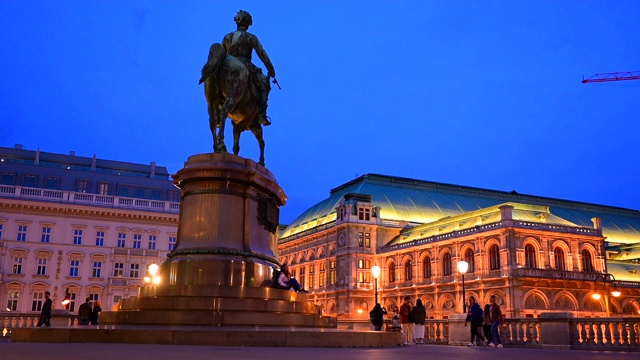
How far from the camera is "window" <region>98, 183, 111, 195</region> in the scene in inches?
2721

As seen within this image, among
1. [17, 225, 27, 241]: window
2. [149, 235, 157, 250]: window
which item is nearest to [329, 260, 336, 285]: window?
[149, 235, 157, 250]: window

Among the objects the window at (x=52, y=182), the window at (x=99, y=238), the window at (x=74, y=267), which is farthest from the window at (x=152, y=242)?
the window at (x=52, y=182)

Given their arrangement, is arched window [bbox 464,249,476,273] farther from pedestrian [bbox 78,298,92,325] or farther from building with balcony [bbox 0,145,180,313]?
pedestrian [bbox 78,298,92,325]

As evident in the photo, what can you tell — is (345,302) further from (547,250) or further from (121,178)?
(121,178)

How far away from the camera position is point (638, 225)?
324ft

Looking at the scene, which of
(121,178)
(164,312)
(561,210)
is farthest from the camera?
(561,210)

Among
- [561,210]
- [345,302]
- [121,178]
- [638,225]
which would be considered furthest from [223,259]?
[638,225]

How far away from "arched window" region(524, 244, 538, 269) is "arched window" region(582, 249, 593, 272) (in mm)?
6534

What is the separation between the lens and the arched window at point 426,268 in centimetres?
7181

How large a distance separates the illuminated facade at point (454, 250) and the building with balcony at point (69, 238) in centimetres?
2876

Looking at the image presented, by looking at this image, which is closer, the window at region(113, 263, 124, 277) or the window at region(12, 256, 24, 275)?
the window at region(12, 256, 24, 275)

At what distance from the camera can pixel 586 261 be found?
6425 centimetres

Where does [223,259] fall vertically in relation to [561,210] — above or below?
below

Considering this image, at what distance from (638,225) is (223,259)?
102 metres
